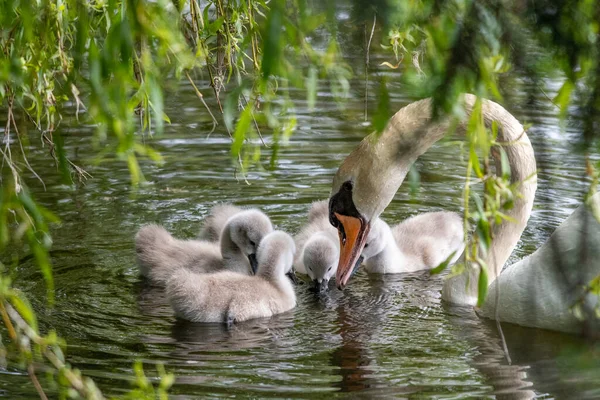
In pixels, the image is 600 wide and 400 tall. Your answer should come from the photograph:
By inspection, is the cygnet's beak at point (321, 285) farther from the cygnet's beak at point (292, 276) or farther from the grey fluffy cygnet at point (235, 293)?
the grey fluffy cygnet at point (235, 293)

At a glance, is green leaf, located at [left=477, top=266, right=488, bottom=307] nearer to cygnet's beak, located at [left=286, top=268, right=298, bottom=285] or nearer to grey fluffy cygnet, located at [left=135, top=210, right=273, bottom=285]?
grey fluffy cygnet, located at [left=135, top=210, right=273, bottom=285]

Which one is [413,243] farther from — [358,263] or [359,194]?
[359,194]

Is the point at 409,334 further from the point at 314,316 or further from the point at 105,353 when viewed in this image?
the point at 105,353

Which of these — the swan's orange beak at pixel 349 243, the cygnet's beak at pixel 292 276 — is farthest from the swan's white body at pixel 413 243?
the cygnet's beak at pixel 292 276

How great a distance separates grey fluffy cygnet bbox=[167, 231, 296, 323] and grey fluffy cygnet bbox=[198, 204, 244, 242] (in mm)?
886

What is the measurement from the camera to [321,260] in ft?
20.7

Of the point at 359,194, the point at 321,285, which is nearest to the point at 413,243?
the point at 321,285

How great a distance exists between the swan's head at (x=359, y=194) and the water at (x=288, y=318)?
1.00 feet

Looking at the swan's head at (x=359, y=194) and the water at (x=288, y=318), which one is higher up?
the swan's head at (x=359, y=194)

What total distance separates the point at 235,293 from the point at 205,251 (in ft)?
2.94

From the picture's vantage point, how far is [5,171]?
7902mm

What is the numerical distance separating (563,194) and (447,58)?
581 cm

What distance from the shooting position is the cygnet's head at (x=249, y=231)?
6.38 m

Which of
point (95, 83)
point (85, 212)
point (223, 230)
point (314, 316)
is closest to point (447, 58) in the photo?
point (95, 83)
